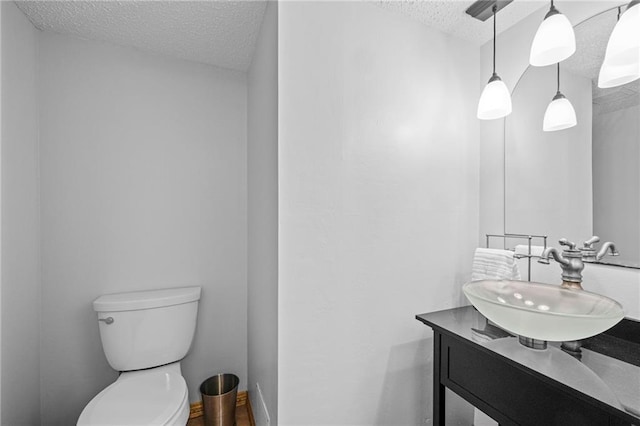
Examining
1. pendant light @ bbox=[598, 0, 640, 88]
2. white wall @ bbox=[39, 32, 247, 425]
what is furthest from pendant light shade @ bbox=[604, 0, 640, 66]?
white wall @ bbox=[39, 32, 247, 425]

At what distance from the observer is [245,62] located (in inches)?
71.7

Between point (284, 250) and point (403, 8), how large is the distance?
1.23 m

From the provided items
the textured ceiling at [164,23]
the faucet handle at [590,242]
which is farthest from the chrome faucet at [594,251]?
the textured ceiling at [164,23]

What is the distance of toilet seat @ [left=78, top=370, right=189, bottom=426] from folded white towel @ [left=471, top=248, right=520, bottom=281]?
4.76 ft

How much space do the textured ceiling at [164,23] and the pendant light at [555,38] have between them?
3.79 ft

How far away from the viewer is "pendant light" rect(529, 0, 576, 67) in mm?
1045

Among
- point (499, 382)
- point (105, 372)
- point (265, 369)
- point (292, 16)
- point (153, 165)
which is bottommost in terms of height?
point (105, 372)

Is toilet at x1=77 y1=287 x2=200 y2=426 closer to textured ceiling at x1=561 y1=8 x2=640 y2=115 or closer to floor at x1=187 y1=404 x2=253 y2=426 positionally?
floor at x1=187 y1=404 x2=253 y2=426

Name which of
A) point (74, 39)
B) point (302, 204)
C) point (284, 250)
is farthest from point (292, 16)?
point (74, 39)

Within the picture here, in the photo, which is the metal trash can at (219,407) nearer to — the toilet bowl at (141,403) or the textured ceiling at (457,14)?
the toilet bowl at (141,403)

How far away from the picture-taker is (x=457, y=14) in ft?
4.51

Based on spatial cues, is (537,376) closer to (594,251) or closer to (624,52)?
(594,251)

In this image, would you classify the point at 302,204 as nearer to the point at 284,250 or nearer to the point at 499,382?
the point at 284,250

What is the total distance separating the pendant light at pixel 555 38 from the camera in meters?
1.04
